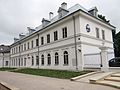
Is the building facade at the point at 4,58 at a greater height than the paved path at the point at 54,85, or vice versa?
the building facade at the point at 4,58

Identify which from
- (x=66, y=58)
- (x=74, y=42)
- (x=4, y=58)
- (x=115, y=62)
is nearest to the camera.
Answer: (x=115, y=62)

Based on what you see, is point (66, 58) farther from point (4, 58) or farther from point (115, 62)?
point (4, 58)

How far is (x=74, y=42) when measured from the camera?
1828 centimetres

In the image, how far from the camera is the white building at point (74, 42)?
17125 mm

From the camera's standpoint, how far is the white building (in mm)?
17125

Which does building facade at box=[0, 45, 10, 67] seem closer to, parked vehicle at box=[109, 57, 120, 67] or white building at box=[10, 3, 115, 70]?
white building at box=[10, 3, 115, 70]

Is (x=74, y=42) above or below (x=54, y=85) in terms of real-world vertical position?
above

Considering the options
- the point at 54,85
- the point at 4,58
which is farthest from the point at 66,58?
the point at 4,58

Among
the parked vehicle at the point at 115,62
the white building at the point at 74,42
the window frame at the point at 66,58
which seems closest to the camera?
the parked vehicle at the point at 115,62

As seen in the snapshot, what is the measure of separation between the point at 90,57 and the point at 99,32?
19.2 ft

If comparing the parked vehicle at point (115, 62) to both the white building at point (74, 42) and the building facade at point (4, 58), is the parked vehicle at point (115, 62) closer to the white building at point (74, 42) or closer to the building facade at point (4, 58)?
the white building at point (74, 42)

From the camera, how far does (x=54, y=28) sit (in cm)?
2223

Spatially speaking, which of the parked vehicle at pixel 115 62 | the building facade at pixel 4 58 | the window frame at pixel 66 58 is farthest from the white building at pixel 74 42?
the building facade at pixel 4 58

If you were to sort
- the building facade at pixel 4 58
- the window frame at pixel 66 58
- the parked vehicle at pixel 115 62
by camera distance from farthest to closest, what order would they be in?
the building facade at pixel 4 58 < the window frame at pixel 66 58 < the parked vehicle at pixel 115 62
